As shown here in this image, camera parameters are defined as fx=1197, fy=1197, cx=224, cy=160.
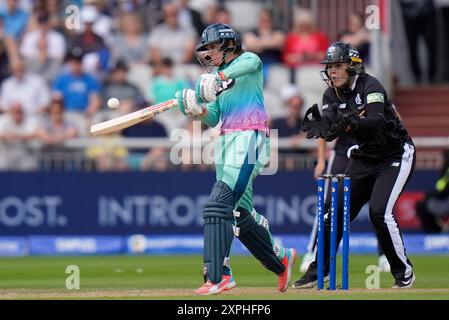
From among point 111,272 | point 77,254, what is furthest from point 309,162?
point 111,272

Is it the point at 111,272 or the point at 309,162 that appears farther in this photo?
the point at 309,162

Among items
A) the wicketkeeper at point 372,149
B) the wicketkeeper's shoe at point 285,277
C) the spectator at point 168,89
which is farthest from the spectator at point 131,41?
the wicketkeeper's shoe at point 285,277

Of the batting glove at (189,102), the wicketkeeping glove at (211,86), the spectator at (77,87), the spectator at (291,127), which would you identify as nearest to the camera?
the wicketkeeping glove at (211,86)

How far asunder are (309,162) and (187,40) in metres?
3.26

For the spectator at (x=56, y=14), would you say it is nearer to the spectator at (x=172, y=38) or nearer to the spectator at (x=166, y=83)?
the spectator at (x=172, y=38)

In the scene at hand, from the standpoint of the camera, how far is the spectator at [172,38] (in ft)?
62.1

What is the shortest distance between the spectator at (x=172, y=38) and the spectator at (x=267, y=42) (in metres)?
0.97

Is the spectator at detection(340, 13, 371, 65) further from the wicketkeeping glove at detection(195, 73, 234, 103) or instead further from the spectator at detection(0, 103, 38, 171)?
the wicketkeeping glove at detection(195, 73, 234, 103)

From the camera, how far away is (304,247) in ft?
55.2

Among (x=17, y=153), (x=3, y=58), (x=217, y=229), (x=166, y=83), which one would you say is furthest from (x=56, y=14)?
(x=217, y=229)

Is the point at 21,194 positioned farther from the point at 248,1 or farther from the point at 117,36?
the point at 248,1
